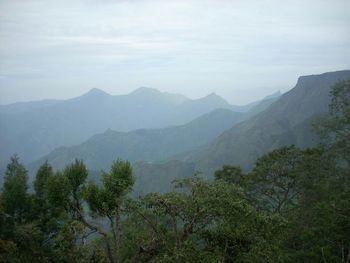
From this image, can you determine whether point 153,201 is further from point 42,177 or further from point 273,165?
point 273,165

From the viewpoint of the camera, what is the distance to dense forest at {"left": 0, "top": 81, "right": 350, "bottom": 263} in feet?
45.5

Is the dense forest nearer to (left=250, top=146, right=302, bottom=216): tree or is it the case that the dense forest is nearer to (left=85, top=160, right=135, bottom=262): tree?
(left=85, top=160, right=135, bottom=262): tree

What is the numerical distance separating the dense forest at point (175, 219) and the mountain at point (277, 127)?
9873 centimetres

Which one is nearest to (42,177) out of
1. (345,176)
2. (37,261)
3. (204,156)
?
(37,261)

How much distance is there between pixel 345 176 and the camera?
29.4m

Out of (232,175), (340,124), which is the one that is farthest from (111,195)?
(340,124)

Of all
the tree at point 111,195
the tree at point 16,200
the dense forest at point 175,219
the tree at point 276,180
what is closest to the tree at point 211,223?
the dense forest at point 175,219

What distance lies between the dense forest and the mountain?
9873cm

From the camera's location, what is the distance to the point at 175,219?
576 inches

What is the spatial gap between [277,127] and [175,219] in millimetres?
143648

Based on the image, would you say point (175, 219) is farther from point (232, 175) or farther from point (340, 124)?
point (340, 124)

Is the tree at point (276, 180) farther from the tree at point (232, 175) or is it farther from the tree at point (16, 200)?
the tree at point (16, 200)

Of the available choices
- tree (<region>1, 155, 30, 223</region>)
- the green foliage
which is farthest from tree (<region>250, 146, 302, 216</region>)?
tree (<region>1, 155, 30, 223</region>)

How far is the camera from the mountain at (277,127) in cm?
13550
